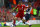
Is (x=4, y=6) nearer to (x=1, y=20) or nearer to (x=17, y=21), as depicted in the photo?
(x=1, y=20)

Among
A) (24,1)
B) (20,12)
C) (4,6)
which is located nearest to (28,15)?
(20,12)

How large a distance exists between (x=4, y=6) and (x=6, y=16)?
25 centimetres

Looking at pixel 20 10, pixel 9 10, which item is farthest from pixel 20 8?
pixel 9 10

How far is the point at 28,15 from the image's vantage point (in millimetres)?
2070

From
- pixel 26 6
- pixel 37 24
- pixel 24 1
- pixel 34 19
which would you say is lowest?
pixel 37 24

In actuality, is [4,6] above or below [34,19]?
above

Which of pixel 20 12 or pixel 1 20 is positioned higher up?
pixel 20 12

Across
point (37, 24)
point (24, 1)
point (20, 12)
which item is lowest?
point (37, 24)

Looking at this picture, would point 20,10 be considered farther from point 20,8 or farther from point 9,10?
point 9,10

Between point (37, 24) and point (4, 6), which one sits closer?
point (4, 6)

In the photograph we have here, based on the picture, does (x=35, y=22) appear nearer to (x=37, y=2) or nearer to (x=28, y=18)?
(x=28, y=18)

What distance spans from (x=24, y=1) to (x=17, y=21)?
1.72 feet

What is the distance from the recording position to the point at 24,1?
1999mm

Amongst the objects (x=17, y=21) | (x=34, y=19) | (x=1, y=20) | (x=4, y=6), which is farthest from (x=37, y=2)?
(x=1, y=20)
